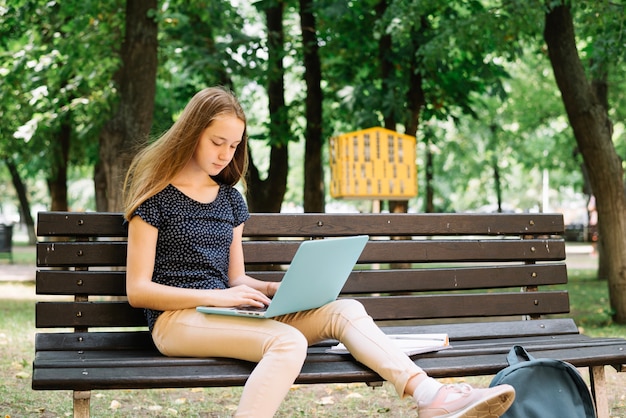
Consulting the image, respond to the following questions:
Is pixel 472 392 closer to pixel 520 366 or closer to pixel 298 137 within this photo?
pixel 520 366

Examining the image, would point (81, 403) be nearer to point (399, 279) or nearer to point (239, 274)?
point (239, 274)

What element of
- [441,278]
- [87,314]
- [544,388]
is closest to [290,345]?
Result: [544,388]

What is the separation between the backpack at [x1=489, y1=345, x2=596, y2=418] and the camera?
355cm

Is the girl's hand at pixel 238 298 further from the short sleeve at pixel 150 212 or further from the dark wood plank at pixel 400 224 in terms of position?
the dark wood plank at pixel 400 224

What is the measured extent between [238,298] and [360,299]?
3.31 feet

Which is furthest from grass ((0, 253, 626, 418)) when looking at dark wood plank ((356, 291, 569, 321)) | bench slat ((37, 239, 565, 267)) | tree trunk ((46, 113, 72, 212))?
tree trunk ((46, 113, 72, 212))

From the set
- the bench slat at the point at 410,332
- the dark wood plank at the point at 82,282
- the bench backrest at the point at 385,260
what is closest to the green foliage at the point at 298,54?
the bench backrest at the point at 385,260

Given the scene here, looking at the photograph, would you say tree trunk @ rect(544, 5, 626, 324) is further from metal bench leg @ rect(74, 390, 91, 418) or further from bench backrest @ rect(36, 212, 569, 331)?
metal bench leg @ rect(74, 390, 91, 418)

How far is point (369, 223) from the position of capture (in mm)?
4539

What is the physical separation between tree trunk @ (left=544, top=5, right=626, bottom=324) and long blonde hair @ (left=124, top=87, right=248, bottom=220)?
605 cm

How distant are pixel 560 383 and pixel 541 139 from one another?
26372 millimetres

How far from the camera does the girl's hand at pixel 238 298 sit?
3576mm

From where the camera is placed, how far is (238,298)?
3.58m

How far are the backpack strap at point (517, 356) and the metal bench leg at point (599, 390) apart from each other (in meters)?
0.46
